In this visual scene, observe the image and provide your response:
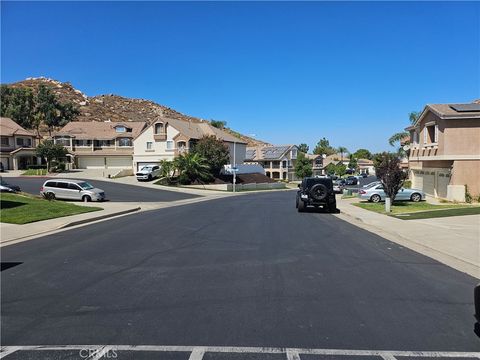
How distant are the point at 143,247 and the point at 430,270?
714cm

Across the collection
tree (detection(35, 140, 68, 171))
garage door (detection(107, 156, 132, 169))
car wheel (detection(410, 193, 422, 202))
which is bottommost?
car wheel (detection(410, 193, 422, 202))

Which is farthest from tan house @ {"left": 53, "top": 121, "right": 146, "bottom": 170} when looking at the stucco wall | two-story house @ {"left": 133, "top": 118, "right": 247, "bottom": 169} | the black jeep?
the black jeep

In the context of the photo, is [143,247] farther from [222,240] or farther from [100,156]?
[100,156]

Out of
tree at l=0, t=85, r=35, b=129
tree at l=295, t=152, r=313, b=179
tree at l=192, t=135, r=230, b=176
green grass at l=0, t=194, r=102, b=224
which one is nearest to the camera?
green grass at l=0, t=194, r=102, b=224

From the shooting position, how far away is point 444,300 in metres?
7.09

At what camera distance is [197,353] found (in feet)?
16.1

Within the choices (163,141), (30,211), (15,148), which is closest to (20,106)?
(15,148)

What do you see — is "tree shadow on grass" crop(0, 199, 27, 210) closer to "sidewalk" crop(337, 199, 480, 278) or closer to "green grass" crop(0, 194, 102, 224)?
"green grass" crop(0, 194, 102, 224)

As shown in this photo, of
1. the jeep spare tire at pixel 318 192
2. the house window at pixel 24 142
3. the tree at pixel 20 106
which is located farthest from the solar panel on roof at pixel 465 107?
the tree at pixel 20 106

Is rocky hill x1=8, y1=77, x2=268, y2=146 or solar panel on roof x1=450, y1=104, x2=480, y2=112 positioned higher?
rocky hill x1=8, y1=77, x2=268, y2=146

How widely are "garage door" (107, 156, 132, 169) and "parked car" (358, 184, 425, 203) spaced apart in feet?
151

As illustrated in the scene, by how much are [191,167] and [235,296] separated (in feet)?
163

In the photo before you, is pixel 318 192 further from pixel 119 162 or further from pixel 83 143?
pixel 83 143

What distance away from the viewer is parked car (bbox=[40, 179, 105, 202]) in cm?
3266
